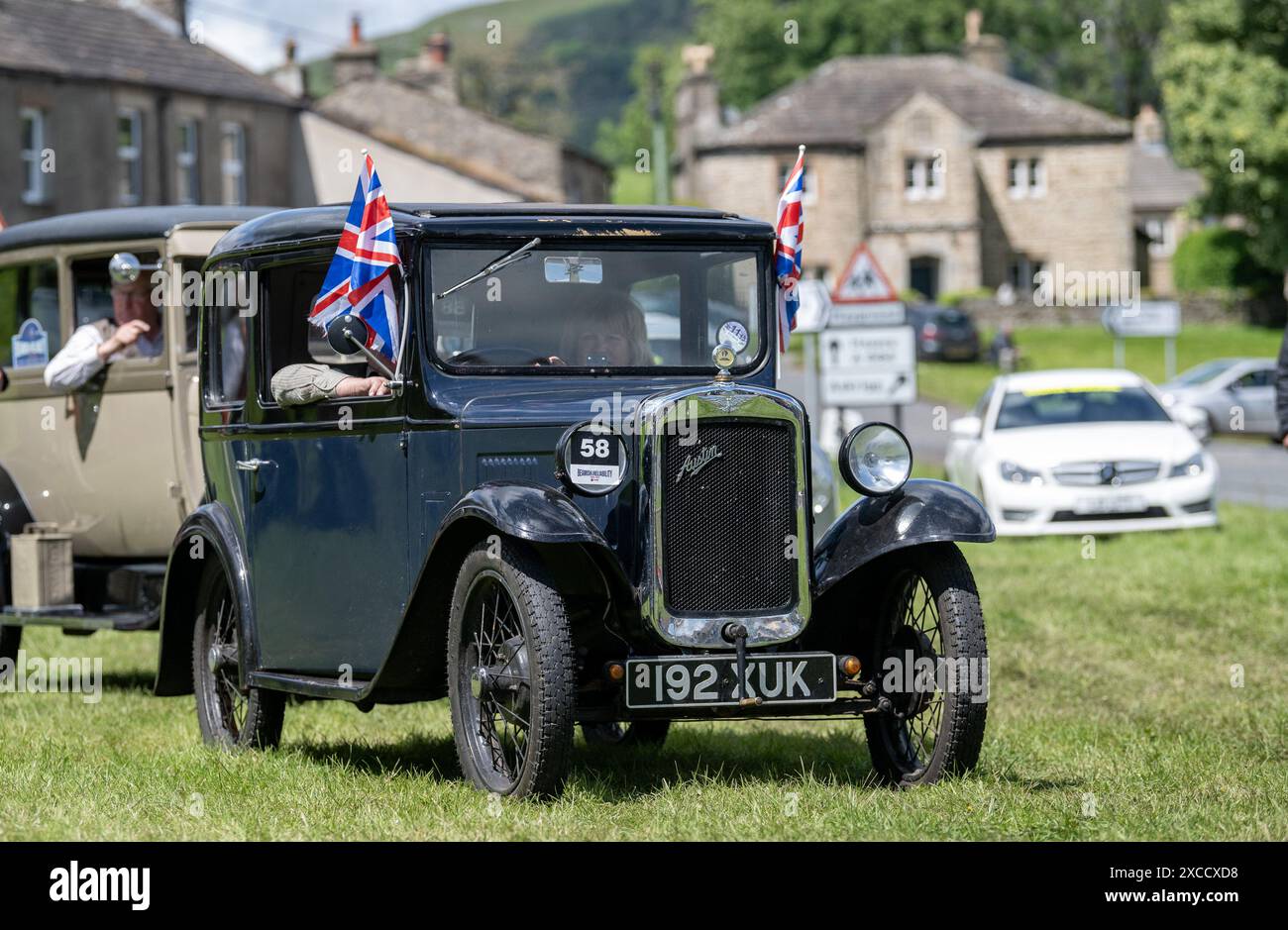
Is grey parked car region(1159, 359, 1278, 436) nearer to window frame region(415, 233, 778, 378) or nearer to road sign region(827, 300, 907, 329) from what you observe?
road sign region(827, 300, 907, 329)

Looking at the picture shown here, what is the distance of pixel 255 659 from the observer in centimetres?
806

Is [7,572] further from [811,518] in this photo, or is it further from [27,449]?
[811,518]

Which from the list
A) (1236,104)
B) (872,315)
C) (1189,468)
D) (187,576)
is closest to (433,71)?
(1236,104)

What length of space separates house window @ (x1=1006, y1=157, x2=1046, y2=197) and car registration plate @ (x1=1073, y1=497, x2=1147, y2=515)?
55302mm

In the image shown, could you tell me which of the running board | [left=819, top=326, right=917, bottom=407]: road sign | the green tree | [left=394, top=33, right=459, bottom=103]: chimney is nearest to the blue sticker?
the running board

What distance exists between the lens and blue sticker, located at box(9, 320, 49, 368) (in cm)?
1093

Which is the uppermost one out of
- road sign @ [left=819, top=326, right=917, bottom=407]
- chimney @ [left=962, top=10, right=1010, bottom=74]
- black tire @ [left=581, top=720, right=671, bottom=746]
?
chimney @ [left=962, top=10, right=1010, bottom=74]

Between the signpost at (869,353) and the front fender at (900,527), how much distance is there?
39.8 ft

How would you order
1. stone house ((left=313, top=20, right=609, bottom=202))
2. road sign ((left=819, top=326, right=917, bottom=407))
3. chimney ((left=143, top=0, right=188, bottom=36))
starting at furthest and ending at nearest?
1. stone house ((left=313, top=20, right=609, bottom=202))
2. chimney ((left=143, top=0, right=188, bottom=36))
3. road sign ((left=819, top=326, right=917, bottom=407))

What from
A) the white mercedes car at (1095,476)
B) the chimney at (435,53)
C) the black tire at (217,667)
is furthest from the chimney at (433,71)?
the black tire at (217,667)

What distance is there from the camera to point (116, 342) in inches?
404

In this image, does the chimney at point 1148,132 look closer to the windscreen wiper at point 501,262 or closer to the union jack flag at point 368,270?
the windscreen wiper at point 501,262

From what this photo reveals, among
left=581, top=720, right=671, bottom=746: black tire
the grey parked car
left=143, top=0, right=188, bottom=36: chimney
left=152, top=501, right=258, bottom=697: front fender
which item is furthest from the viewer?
left=143, top=0, right=188, bottom=36: chimney

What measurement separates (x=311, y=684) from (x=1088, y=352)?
4892 centimetres
